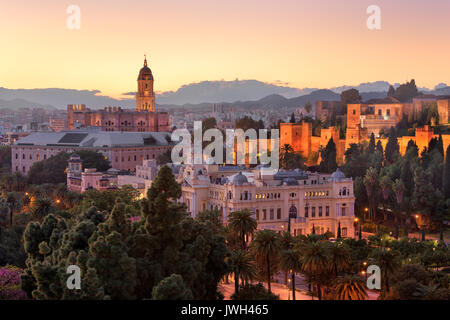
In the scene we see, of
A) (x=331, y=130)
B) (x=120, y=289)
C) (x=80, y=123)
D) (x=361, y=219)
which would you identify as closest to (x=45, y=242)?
(x=120, y=289)

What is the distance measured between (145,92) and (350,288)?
97.3m

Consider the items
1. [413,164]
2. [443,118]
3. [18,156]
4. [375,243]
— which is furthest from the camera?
[18,156]

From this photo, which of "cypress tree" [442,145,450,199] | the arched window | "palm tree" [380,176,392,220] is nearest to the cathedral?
"palm tree" [380,176,392,220]

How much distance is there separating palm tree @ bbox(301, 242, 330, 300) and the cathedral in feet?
281

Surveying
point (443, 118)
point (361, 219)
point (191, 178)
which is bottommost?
point (361, 219)

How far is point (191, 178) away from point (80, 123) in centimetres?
7730

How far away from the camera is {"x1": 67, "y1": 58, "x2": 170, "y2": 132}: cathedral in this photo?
11330 cm

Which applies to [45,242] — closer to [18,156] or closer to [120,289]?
[120,289]

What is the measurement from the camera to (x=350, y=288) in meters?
27.2

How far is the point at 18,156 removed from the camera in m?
93.1

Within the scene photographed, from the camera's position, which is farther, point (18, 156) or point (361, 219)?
point (18, 156)

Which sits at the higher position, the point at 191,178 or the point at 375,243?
the point at 191,178

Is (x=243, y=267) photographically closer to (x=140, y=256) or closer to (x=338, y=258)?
(x=338, y=258)
